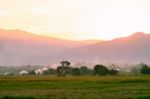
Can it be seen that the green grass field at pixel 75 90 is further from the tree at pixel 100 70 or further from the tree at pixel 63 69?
the tree at pixel 63 69

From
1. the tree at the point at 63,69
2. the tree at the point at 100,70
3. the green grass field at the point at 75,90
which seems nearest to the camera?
the green grass field at the point at 75,90

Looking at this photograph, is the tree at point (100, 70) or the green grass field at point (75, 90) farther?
the tree at point (100, 70)

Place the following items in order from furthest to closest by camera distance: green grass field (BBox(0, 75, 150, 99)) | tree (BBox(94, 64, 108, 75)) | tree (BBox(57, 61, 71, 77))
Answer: tree (BBox(57, 61, 71, 77)) → tree (BBox(94, 64, 108, 75)) → green grass field (BBox(0, 75, 150, 99))

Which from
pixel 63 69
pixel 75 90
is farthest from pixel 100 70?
pixel 75 90

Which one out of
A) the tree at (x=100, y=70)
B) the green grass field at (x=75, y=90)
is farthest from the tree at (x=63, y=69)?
the green grass field at (x=75, y=90)

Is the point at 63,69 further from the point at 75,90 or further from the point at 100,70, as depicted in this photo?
the point at 75,90

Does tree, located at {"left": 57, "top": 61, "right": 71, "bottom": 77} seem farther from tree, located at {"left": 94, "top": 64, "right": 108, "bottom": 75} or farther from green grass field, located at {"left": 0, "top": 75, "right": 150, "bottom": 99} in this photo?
green grass field, located at {"left": 0, "top": 75, "right": 150, "bottom": 99}

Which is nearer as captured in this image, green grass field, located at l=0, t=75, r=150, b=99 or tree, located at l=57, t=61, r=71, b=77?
green grass field, located at l=0, t=75, r=150, b=99

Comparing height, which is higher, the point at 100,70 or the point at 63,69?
the point at 63,69

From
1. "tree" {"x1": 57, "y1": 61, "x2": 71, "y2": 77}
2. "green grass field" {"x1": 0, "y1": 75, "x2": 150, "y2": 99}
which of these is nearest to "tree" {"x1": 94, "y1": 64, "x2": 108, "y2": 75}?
"tree" {"x1": 57, "y1": 61, "x2": 71, "y2": 77}

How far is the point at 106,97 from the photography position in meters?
34.5

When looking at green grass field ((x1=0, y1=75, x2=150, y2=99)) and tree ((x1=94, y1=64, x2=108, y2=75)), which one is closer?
green grass field ((x1=0, y1=75, x2=150, y2=99))

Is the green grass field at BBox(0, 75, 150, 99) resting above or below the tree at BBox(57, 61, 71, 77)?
below

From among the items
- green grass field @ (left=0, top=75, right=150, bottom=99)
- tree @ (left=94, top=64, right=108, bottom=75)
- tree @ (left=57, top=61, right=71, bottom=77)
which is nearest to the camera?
green grass field @ (left=0, top=75, right=150, bottom=99)
